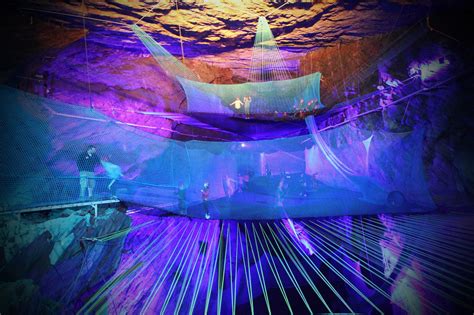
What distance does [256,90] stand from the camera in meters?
5.45

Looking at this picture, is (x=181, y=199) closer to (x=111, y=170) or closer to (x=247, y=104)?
(x=111, y=170)

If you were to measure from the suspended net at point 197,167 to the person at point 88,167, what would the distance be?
0.05m

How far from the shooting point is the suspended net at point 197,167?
2381 mm

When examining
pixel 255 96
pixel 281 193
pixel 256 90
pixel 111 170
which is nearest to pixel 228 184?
pixel 281 193

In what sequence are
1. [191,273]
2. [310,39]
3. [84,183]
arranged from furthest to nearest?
[310,39]
[191,273]
[84,183]

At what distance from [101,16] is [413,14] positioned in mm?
5310

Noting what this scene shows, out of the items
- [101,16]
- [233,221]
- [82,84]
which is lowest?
[233,221]

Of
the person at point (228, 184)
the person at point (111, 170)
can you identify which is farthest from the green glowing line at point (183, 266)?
the person at point (228, 184)

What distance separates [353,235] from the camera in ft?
10.8

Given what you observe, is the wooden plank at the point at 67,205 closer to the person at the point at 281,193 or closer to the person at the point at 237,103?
the person at the point at 237,103

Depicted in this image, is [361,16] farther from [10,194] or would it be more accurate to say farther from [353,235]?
[10,194]

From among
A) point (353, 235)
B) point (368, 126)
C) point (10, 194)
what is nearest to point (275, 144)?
point (368, 126)

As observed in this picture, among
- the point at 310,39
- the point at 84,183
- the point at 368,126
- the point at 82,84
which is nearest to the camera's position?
the point at 84,183

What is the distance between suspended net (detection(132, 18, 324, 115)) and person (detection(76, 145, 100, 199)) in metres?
2.52
